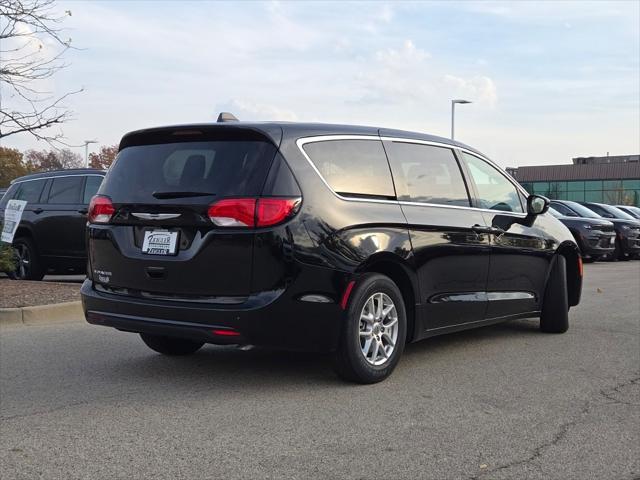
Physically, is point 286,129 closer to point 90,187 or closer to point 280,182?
point 280,182

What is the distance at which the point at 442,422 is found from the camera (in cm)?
448

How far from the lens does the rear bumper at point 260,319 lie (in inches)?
191

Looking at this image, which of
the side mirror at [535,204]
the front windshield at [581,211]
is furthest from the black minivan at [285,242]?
the front windshield at [581,211]

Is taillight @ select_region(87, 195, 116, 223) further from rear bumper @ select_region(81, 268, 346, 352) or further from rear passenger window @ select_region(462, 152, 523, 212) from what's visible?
rear passenger window @ select_region(462, 152, 523, 212)

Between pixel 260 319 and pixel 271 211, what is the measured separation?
687mm

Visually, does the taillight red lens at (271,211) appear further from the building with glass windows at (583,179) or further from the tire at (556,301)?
the building with glass windows at (583,179)

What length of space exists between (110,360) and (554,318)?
165 inches

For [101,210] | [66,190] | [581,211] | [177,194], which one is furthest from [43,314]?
[581,211]

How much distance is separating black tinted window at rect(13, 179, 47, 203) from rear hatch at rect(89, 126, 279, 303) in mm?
7183

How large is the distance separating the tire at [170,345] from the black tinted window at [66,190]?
19.5ft

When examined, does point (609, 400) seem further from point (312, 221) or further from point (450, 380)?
point (312, 221)

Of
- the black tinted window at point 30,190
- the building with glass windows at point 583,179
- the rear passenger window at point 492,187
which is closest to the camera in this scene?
the rear passenger window at point 492,187

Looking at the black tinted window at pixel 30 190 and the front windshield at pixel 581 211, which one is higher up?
the black tinted window at pixel 30 190

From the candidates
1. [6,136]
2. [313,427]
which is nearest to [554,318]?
[313,427]
